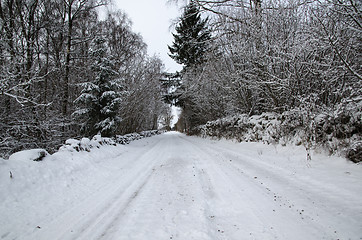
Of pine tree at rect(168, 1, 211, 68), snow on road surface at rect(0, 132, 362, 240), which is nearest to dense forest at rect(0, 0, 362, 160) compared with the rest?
snow on road surface at rect(0, 132, 362, 240)

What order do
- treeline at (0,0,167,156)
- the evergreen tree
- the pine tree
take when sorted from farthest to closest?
the pine tree
the evergreen tree
treeline at (0,0,167,156)

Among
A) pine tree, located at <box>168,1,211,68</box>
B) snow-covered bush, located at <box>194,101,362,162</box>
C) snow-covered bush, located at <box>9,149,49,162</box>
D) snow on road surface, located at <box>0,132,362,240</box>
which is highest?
pine tree, located at <box>168,1,211,68</box>

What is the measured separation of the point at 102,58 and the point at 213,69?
21.5 feet

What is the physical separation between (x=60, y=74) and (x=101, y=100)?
243 cm

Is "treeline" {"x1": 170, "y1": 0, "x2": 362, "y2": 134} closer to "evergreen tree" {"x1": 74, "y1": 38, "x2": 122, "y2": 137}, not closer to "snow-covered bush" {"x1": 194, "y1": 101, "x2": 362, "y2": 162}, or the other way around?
"snow-covered bush" {"x1": 194, "y1": 101, "x2": 362, "y2": 162}

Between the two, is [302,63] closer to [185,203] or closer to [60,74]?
[185,203]

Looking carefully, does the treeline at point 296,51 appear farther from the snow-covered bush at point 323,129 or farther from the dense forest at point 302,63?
the snow-covered bush at point 323,129

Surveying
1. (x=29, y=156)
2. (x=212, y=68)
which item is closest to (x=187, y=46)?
(x=212, y=68)

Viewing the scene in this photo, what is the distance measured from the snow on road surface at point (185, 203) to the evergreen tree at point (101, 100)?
16.0 feet

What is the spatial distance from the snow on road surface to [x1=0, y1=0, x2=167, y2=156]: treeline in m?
3.05

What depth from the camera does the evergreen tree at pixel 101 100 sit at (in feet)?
26.7

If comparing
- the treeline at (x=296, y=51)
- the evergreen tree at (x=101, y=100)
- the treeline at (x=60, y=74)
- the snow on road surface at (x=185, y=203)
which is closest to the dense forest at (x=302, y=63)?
the treeline at (x=296, y=51)

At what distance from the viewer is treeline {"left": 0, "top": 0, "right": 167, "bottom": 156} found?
17.0ft

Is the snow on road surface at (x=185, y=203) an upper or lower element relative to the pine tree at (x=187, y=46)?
lower
